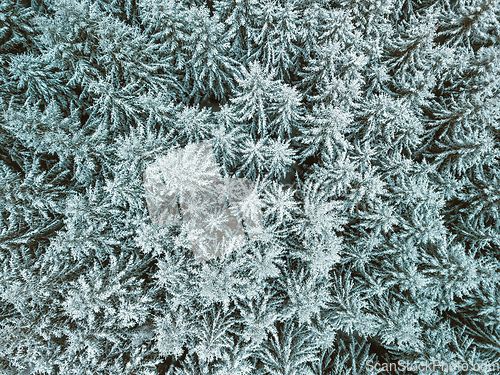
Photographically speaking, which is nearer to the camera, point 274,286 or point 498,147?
point 274,286

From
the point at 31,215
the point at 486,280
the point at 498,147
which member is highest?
the point at 498,147

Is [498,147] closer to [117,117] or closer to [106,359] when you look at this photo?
[117,117]

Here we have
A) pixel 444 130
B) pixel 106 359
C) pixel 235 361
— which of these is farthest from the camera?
pixel 444 130

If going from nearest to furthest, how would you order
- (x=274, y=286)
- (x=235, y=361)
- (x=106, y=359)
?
(x=235, y=361)
(x=106, y=359)
(x=274, y=286)

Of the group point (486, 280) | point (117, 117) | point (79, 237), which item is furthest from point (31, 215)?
point (486, 280)

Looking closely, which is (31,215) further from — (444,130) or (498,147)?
(498,147)

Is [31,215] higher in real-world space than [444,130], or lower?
lower
